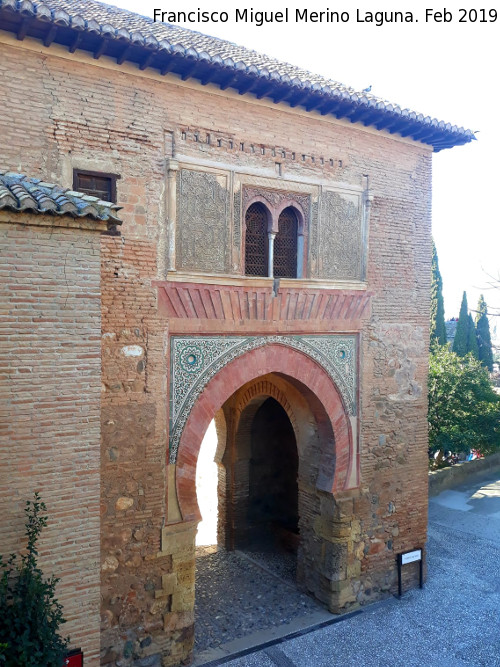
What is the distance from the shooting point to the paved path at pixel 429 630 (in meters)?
6.32

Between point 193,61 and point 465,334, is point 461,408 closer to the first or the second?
point 465,334

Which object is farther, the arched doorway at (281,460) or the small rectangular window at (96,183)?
the arched doorway at (281,460)

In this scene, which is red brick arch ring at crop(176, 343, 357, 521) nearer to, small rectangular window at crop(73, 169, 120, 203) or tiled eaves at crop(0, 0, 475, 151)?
small rectangular window at crop(73, 169, 120, 203)

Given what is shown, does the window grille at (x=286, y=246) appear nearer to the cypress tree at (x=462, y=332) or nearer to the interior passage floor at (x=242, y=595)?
the interior passage floor at (x=242, y=595)

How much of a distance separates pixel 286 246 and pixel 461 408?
26.3 ft

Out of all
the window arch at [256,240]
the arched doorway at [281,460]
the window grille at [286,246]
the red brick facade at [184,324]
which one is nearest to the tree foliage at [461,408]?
the arched doorway at [281,460]

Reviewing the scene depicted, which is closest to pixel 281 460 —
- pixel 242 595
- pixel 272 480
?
pixel 272 480

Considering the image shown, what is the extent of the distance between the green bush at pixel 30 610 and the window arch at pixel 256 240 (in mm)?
3393

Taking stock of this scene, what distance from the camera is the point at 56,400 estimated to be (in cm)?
459

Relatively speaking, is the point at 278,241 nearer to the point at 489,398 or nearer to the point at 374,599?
the point at 374,599

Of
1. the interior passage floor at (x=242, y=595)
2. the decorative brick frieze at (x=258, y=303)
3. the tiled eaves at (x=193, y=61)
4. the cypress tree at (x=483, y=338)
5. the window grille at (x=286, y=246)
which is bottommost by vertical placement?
the interior passage floor at (x=242, y=595)

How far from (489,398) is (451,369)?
43.7 inches

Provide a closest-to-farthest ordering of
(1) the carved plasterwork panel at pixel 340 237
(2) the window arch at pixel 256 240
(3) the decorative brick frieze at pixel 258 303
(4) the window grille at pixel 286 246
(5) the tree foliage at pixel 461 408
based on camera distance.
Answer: (3) the decorative brick frieze at pixel 258 303 < (2) the window arch at pixel 256 240 < (4) the window grille at pixel 286 246 < (1) the carved plasterwork panel at pixel 340 237 < (5) the tree foliage at pixel 461 408

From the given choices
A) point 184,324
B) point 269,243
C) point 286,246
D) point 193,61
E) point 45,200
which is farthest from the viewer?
point 286,246
